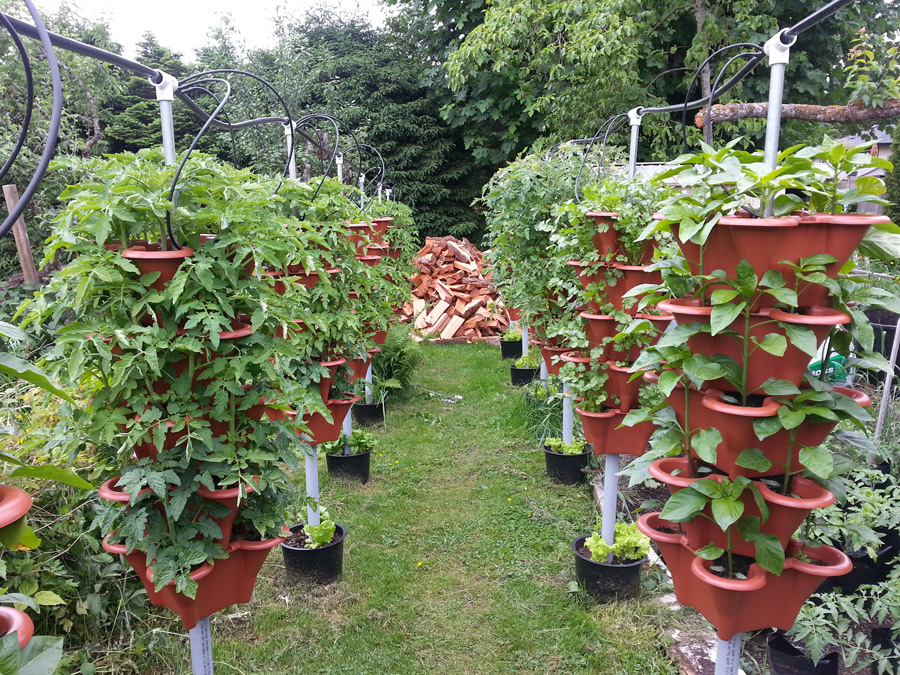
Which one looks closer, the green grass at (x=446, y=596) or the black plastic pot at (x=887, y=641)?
the black plastic pot at (x=887, y=641)

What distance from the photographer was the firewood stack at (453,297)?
9.31m

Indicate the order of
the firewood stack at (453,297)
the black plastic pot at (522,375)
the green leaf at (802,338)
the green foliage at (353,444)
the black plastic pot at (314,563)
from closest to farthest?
the green leaf at (802,338)
the black plastic pot at (314,563)
the green foliage at (353,444)
the black plastic pot at (522,375)
the firewood stack at (453,297)

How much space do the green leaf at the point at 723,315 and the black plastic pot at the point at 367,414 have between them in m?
4.69

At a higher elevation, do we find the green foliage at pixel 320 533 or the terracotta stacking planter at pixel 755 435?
the terracotta stacking planter at pixel 755 435

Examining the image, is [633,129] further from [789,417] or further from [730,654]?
[730,654]

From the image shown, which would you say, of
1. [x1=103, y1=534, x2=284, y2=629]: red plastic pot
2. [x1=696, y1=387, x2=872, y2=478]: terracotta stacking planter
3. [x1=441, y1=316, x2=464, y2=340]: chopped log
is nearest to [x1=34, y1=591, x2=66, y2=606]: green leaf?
[x1=103, y1=534, x2=284, y2=629]: red plastic pot

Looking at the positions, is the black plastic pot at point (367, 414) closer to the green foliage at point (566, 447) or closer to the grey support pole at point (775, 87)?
the green foliage at point (566, 447)

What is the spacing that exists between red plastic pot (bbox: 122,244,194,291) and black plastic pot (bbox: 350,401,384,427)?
4227 millimetres

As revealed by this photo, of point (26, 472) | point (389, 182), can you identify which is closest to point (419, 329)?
point (389, 182)

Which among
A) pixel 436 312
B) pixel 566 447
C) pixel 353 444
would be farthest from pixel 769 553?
pixel 436 312

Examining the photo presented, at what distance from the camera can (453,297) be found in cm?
967

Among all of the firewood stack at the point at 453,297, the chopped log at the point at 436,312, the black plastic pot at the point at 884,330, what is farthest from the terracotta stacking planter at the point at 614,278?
the chopped log at the point at 436,312

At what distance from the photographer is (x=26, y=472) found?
2.51 feet

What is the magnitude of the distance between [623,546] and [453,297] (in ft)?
22.6
